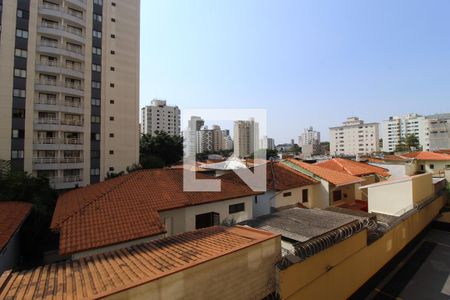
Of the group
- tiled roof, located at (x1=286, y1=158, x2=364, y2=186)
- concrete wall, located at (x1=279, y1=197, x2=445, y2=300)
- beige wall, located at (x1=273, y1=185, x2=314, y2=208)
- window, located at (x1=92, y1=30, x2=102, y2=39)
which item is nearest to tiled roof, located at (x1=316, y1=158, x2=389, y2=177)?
tiled roof, located at (x1=286, y1=158, x2=364, y2=186)

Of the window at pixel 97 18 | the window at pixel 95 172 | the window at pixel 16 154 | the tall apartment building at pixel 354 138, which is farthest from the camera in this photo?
the tall apartment building at pixel 354 138

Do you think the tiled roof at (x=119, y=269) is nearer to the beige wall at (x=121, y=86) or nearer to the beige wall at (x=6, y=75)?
the beige wall at (x=6, y=75)

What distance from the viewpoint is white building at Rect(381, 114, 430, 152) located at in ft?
298

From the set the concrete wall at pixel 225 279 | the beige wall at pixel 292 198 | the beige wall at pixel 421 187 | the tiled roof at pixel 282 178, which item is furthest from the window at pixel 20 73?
the beige wall at pixel 421 187

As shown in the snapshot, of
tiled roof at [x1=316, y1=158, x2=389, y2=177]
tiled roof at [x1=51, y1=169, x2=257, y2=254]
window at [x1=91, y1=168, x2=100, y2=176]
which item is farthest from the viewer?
window at [x1=91, y1=168, x2=100, y2=176]

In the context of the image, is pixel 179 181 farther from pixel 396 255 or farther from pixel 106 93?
pixel 106 93

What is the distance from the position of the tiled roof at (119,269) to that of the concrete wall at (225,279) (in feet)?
0.39

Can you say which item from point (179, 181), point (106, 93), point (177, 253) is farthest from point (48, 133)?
point (177, 253)

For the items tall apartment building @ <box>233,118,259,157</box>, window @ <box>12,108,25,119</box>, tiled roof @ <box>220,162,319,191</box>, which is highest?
window @ <box>12,108,25,119</box>

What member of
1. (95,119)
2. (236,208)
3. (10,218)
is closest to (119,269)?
(236,208)

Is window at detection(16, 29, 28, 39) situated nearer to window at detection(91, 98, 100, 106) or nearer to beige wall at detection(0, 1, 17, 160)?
beige wall at detection(0, 1, 17, 160)

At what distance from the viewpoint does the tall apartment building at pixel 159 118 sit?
3356 inches

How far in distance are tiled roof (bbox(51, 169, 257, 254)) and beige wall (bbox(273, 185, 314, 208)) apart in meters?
2.51

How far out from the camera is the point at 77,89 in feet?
88.7
